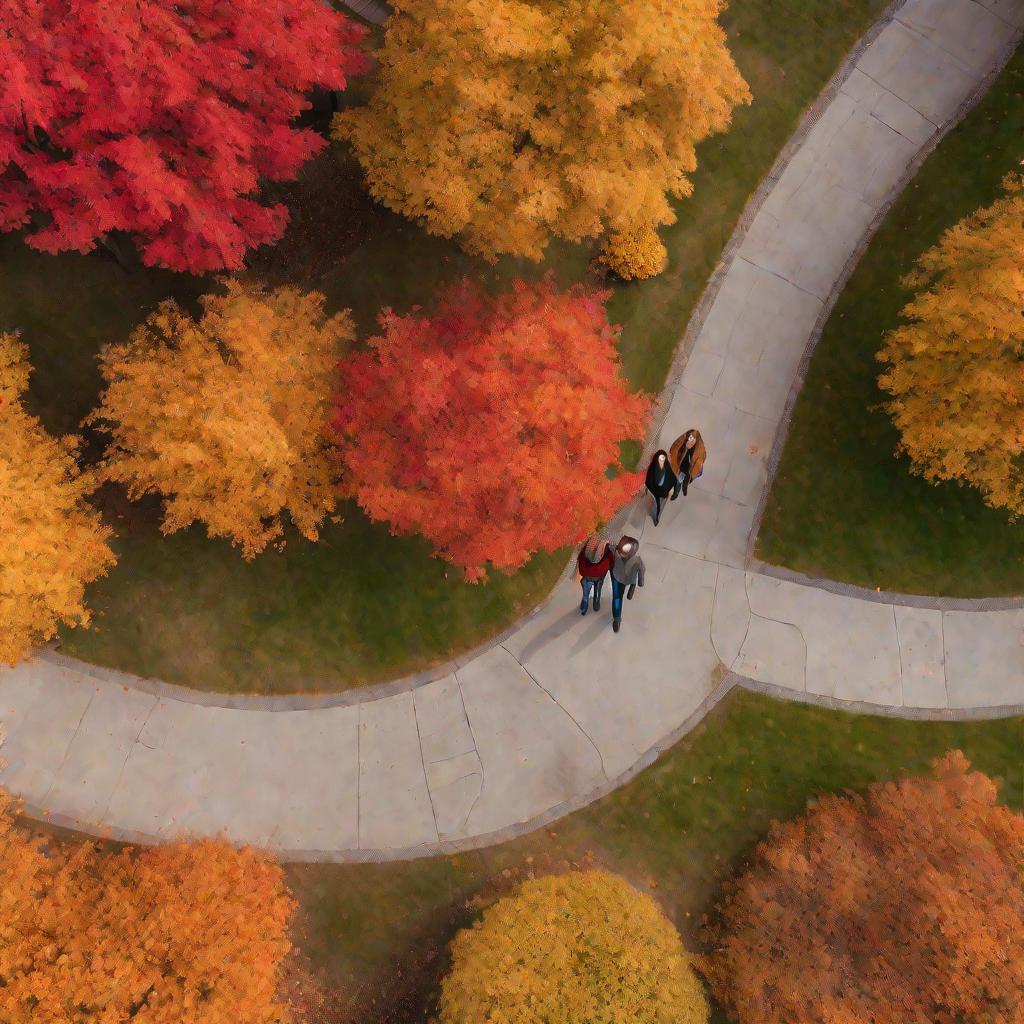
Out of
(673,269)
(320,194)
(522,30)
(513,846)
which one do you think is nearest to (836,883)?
(513,846)

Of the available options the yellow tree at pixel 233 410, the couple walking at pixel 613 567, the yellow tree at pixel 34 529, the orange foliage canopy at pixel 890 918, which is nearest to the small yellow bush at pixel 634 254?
the couple walking at pixel 613 567

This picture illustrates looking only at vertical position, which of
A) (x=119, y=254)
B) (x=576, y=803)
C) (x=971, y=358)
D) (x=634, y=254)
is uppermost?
(x=971, y=358)

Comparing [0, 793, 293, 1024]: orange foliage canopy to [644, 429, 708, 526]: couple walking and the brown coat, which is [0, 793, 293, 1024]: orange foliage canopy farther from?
the brown coat

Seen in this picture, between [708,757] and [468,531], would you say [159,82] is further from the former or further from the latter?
[708,757]

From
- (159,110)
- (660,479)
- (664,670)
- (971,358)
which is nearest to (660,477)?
(660,479)

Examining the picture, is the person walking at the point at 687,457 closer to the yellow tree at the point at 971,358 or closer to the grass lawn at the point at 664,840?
the yellow tree at the point at 971,358

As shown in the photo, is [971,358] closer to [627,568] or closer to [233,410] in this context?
[627,568]
